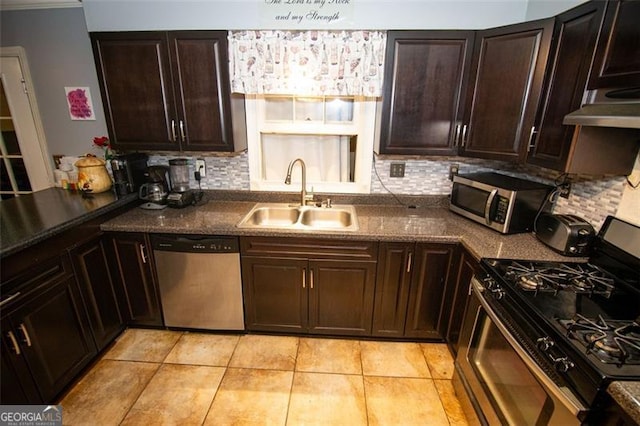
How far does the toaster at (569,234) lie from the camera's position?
1481mm

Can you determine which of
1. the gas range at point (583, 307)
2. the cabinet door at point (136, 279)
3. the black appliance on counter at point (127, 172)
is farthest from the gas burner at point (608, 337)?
the black appliance on counter at point (127, 172)

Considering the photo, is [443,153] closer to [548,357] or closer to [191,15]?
[548,357]

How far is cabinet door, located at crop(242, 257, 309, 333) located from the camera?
1.95 m

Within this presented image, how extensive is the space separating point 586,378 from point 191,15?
267 centimetres

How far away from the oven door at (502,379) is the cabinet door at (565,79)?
792mm

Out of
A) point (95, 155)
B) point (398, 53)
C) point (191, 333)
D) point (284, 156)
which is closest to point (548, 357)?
point (398, 53)

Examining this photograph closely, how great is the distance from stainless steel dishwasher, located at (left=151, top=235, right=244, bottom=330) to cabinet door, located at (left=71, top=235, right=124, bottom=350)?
12.7 inches

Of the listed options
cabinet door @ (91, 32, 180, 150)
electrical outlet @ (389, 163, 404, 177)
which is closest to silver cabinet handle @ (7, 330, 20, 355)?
cabinet door @ (91, 32, 180, 150)

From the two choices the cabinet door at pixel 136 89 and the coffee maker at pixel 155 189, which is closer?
the cabinet door at pixel 136 89

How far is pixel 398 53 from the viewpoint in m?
1.81

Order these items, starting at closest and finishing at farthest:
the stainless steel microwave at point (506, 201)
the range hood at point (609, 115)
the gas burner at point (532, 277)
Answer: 1. the range hood at point (609, 115)
2. the gas burner at point (532, 277)
3. the stainless steel microwave at point (506, 201)

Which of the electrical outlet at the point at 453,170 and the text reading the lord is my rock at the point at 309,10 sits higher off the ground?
the text reading the lord is my rock at the point at 309,10

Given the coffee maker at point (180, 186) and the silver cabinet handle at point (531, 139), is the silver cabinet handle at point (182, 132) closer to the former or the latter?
the coffee maker at point (180, 186)

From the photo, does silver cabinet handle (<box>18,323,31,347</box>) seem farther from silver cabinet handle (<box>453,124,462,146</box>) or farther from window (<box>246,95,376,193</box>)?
silver cabinet handle (<box>453,124,462,146</box>)
